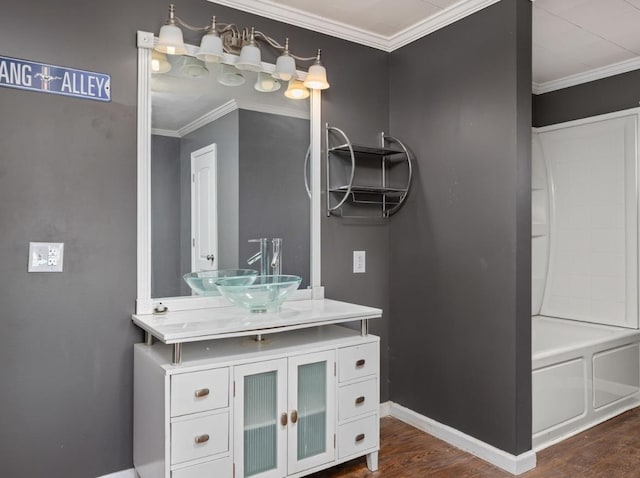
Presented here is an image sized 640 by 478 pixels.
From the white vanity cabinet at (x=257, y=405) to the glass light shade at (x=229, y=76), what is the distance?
52.2 inches

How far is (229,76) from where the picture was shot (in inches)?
99.5

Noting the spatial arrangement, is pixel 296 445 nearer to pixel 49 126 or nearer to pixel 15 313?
pixel 15 313

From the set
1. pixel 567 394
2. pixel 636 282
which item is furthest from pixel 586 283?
pixel 567 394

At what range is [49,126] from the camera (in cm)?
205

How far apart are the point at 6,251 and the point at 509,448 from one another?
248 centimetres

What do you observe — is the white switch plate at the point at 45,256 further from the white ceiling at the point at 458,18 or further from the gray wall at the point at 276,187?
the white ceiling at the point at 458,18

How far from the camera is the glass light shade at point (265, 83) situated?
8.61 feet

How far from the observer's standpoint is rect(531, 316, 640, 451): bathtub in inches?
105

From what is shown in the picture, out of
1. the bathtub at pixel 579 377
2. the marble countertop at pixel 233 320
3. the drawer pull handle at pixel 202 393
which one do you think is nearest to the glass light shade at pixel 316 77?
the marble countertop at pixel 233 320

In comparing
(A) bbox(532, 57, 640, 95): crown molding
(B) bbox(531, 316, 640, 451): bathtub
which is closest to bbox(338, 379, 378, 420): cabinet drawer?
(B) bbox(531, 316, 640, 451): bathtub

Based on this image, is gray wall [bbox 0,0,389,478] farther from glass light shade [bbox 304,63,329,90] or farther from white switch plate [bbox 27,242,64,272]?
glass light shade [bbox 304,63,329,90]

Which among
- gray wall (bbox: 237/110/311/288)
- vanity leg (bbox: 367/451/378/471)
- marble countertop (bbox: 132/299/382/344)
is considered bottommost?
vanity leg (bbox: 367/451/378/471)

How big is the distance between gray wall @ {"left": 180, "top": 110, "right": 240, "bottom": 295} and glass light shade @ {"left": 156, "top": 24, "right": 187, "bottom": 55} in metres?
0.40

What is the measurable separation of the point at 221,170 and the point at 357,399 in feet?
4.38
